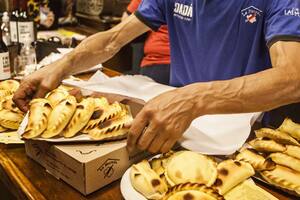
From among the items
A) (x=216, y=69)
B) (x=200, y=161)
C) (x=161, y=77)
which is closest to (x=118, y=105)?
(x=200, y=161)

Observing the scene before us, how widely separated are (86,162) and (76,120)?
0.16 meters

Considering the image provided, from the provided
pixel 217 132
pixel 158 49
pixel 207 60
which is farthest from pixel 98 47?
pixel 158 49

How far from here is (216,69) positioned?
1455 millimetres

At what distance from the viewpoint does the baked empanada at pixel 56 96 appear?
1053 millimetres

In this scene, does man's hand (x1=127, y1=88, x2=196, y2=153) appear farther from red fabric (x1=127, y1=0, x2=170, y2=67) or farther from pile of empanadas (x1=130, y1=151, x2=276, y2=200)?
red fabric (x1=127, y1=0, x2=170, y2=67)

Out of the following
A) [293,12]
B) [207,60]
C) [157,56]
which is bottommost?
[157,56]

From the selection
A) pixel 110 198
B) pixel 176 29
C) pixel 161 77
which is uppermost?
pixel 176 29

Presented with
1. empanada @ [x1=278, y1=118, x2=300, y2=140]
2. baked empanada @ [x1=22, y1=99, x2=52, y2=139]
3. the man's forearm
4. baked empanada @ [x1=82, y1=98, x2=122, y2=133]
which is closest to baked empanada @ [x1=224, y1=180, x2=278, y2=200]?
empanada @ [x1=278, y1=118, x2=300, y2=140]

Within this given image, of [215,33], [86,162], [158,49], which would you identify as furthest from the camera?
[158,49]

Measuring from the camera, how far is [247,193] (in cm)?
74

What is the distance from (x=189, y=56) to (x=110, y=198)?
90 centimetres

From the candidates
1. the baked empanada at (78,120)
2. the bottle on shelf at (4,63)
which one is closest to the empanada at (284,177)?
the baked empanada at (78,120)

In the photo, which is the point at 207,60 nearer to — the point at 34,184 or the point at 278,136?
the point at 278,136

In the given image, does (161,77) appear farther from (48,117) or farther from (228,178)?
(228,178)
